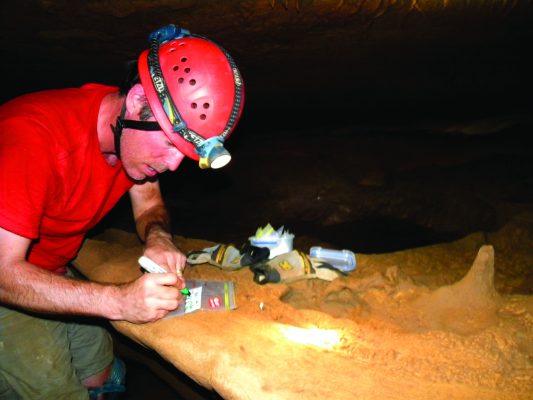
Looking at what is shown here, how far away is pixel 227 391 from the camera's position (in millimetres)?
1602

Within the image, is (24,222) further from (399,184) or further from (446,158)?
(446,158)

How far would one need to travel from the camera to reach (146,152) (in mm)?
1930

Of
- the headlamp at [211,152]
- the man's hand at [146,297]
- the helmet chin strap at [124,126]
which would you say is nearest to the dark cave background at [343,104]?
the helmet chin strap at [124,126]

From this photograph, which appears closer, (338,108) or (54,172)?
(54,172)

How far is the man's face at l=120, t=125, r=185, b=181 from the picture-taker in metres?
1.90

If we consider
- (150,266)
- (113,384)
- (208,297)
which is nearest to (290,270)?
(208,297)

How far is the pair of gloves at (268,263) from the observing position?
239cm

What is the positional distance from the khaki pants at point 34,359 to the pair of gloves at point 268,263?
0.89 m

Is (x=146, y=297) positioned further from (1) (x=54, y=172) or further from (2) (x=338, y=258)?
(2) (x=338, y=258)

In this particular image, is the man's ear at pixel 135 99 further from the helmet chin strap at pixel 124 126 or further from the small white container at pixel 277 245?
the small white container at pixel 277 245

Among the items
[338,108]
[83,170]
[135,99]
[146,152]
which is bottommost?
[338,108]

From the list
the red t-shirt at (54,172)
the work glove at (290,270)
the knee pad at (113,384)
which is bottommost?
the knee pad at (113,384)

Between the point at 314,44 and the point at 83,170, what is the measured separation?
9.46 feet

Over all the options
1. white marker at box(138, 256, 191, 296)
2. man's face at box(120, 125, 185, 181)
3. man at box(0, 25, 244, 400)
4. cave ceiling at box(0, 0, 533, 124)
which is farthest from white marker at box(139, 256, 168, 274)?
cave ceiling at box(0, 0, 533, 124)
